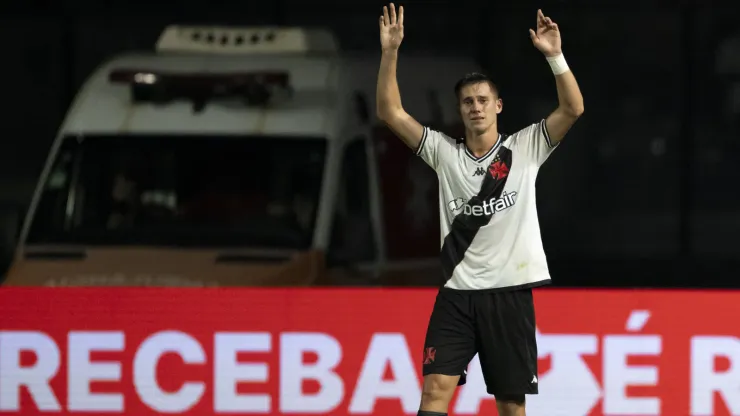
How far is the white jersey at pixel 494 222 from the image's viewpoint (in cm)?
448

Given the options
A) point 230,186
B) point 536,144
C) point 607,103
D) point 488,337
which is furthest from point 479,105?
point 607,103

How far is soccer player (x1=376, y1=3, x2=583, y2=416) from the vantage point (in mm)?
4477

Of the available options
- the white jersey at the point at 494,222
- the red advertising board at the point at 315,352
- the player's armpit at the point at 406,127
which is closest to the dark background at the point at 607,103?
the red advertising board at the point at 315,352

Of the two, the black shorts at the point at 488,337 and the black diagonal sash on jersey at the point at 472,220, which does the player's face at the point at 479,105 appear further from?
the black shorts at the point at 488,337

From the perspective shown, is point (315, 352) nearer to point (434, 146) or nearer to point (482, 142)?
point (434, 146)

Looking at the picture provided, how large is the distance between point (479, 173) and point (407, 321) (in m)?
1.70

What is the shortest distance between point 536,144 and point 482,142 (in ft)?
0.64

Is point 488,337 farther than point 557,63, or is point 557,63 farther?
point 488,337

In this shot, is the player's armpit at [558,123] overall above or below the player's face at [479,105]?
below

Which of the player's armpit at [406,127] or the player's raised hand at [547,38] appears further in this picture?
the player's armpit at [406,127]

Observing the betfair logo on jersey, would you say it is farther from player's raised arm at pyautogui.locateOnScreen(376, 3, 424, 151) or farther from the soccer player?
player's raised arm at pyautogui.locateOnScreen(376, 3, 424, 151)

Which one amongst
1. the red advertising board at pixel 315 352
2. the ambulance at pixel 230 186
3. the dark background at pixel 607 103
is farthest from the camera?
the dark background at pixel 607 103

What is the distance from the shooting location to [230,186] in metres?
7.03

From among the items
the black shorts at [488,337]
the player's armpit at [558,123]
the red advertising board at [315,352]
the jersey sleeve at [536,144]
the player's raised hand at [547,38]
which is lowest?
the red advertising board at [315,352]
